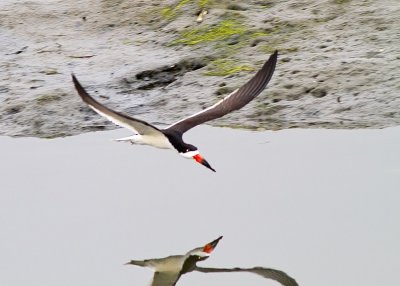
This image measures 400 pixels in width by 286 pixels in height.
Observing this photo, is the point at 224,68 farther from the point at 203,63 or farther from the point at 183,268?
the point at 183,268

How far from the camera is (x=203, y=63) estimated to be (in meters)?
9.84

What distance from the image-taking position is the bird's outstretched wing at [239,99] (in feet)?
25.8

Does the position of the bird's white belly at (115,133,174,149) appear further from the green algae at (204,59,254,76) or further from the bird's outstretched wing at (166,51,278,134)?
the green algae at (204,59,254,76)

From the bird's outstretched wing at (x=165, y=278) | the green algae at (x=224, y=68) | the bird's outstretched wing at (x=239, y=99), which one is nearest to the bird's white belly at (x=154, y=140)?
the bird's outstretched wing at (x=239, y=99)

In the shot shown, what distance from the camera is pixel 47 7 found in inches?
461

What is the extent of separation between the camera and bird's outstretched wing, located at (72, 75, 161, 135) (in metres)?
6.81

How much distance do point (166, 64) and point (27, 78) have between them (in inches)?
45.7

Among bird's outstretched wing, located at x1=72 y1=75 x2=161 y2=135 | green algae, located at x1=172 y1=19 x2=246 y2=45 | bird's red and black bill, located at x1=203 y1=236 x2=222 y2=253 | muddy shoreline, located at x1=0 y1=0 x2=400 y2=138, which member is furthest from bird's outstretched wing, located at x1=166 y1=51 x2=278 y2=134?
green algae, located at x1=172 y1=19 x2=246 y2=45

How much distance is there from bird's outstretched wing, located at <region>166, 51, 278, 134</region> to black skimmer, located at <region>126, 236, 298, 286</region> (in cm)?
122

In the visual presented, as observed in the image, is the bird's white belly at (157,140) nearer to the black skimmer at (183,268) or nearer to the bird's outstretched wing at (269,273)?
the black skimmer at (183,268)

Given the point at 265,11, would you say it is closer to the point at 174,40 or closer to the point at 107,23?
the point at 174,40

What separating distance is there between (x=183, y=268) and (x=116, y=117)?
39.3 inches

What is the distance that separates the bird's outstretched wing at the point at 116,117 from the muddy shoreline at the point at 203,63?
166 cm

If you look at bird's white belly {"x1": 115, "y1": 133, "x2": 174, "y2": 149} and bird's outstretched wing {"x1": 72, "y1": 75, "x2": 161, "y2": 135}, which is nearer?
bird's outstretched wing {"x1": 72, "y1": 75, "x2": 161, "y2": 135}
